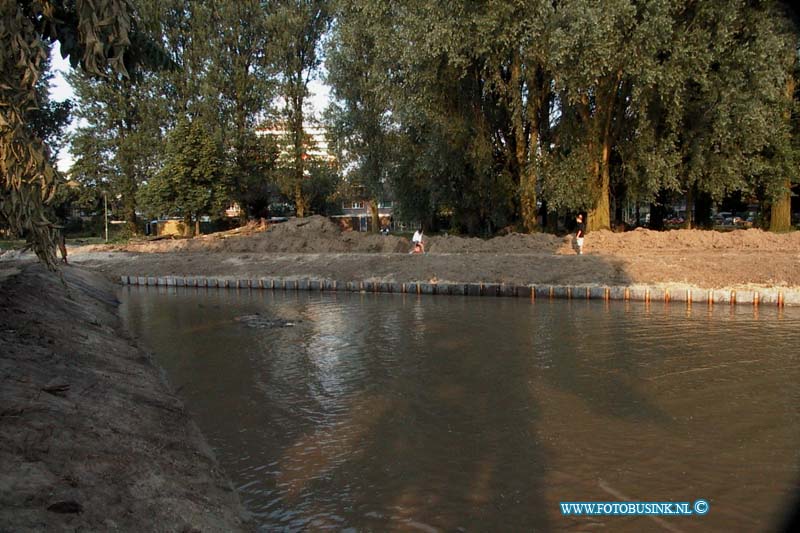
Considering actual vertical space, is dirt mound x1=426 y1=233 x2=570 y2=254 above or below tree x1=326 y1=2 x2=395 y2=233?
below

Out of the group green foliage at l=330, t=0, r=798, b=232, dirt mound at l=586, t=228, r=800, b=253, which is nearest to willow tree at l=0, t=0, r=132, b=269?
green foliage at l=330, t=0, r=798, b=232

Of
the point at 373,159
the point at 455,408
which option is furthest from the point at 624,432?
the point at 373,159

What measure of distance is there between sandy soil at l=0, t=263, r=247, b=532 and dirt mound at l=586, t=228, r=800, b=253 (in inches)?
700

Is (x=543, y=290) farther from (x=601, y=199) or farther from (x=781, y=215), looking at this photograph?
(x=781, y=215)

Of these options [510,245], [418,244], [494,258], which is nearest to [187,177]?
[418,244]

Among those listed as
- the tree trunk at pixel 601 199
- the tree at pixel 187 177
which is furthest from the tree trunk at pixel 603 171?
the tree at pixel 187 177

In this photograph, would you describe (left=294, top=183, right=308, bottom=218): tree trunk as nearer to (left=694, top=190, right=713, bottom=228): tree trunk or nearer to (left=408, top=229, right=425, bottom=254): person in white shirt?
(left=408, top=229, right=425, bottom=254): person in white shirt

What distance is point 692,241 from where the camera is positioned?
22438mm

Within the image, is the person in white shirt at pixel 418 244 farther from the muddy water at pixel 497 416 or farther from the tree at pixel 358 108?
the muddy water at pixel 497 416

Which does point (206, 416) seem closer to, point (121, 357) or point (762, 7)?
point (121, 357)

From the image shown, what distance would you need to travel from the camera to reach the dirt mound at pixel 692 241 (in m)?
21.2

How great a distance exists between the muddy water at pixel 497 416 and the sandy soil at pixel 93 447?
1.87 ft

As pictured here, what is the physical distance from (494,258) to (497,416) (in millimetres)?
14404

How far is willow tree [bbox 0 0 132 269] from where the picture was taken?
Result: 5766 millimetres
